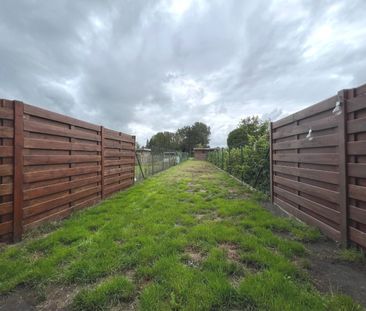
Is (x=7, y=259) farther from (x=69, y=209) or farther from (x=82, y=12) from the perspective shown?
(x=82, y=12)

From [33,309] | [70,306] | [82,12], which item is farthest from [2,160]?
[82,12]

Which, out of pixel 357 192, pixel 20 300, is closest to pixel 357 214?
pixel 357 192

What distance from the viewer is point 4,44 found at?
22.2 ft

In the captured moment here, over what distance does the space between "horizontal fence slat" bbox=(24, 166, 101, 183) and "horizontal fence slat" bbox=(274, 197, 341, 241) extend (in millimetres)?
4275

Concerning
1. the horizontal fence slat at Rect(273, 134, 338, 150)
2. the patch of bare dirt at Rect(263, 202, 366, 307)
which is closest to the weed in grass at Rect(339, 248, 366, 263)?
the patch of bare dirt at Rect(263, 202, 366, 307)

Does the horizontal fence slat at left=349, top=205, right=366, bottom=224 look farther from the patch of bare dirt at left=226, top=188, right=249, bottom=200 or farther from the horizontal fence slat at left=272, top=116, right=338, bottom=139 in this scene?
the patch of bare dirt at left=226, top=188, right=249, bottom=200

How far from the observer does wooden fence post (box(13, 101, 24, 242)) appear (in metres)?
2.82

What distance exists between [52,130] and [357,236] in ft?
15.1

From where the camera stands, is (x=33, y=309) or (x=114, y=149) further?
(x=114, y=149)

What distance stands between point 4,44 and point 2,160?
649 cm

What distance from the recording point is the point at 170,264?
2.16 m

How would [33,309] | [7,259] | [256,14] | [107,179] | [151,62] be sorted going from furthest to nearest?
[151,62] < [256,14] < [107,179] < [7,259] < [33,309]

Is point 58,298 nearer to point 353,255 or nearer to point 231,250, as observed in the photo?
point 231,250

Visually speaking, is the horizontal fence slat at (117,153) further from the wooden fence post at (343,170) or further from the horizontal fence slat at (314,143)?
the wooden fence post at (343,170)
